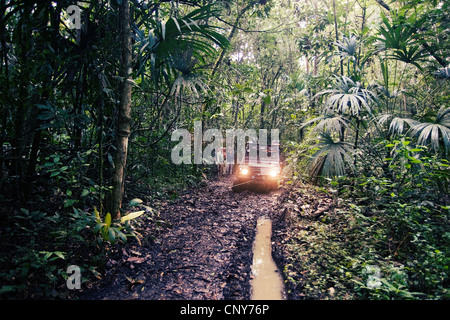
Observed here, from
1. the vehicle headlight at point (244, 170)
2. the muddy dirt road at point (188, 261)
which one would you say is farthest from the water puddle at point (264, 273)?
the vehicle headlight at point (244, 170)

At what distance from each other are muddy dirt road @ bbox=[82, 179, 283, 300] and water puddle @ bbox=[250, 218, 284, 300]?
10 cm

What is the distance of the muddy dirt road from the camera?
2711mm

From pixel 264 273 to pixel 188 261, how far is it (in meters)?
1.17

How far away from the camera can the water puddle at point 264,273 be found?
296 cm

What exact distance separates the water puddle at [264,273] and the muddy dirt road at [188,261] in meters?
0.10

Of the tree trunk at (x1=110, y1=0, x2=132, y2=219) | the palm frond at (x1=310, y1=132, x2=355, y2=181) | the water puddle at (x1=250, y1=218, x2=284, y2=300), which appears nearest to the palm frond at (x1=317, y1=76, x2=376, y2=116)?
the palm frond at (x1=310, y1=132, x2=355, y2=181)

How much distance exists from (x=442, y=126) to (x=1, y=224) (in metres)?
6.31

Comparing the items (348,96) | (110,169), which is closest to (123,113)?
(110,169)

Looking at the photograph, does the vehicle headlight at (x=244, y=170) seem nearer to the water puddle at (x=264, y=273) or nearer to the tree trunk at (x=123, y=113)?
the water puddle at (x=264, y=273)

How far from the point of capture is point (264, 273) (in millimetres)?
3471

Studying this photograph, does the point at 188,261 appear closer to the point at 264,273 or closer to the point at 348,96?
the point at 264,273
